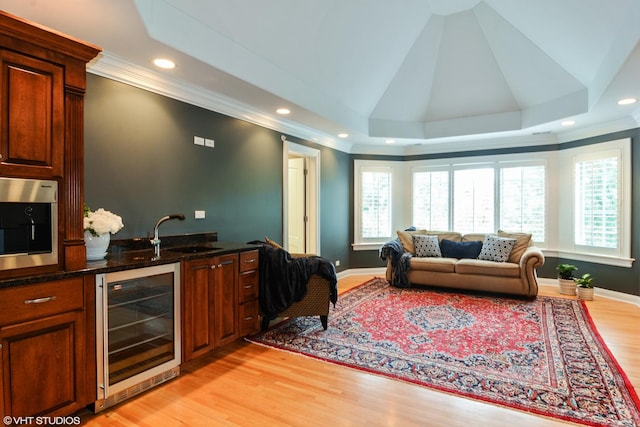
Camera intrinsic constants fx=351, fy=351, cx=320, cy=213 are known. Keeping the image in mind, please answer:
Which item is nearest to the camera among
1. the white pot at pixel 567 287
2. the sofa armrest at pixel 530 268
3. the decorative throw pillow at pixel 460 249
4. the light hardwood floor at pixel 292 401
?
the light hardwood floor at pixel 292 401

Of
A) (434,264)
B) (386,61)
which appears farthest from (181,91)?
(434,264)

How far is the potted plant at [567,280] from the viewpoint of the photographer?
5410mm

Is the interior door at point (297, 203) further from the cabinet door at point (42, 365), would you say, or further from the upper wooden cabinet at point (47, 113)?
the cabinet door at point (42, 365)

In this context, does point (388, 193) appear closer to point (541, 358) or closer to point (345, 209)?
point (345, 209)

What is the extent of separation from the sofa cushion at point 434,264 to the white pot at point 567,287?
1644 millimetres

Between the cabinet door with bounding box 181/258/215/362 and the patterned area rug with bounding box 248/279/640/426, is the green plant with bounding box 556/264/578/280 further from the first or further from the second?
the cabinet door with bounding box 181/258/215/362

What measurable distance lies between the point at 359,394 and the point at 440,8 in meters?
4.66

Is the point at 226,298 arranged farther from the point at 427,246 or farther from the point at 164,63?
the point at 427,246

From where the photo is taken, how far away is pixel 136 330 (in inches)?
101

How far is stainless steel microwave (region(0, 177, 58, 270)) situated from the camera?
6.50 feet

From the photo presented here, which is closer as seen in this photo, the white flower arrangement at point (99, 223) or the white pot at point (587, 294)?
the white flower arrangement at point (99, 223)

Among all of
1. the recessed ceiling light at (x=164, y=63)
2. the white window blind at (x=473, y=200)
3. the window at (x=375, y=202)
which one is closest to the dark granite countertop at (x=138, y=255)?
the recessed ceiling light at (x=164, y=63)

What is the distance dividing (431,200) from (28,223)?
6.46 metres

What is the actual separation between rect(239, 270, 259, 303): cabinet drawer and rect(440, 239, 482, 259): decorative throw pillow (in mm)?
3685
